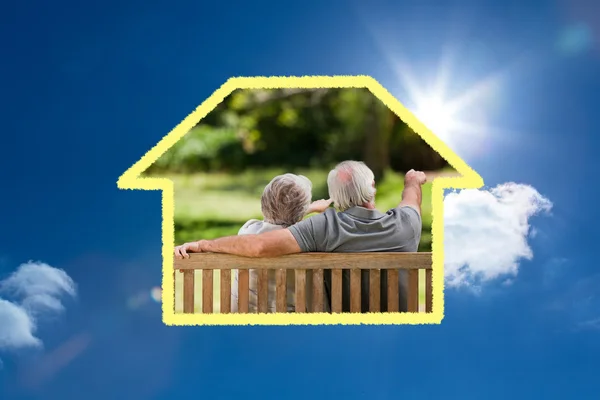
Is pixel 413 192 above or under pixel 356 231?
above

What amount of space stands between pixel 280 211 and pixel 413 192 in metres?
0.61

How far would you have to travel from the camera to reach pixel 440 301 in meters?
3.36

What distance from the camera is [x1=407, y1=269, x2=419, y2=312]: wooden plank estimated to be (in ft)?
10.6

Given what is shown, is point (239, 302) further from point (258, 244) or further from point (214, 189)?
point (214, 189)

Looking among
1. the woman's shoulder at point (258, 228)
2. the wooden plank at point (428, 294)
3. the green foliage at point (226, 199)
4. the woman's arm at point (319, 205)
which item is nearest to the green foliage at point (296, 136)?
the green foliage at point (226, 199)

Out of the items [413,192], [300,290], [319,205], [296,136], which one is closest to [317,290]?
[300,290]

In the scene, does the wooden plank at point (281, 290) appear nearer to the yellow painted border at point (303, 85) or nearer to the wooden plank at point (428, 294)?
the yellow painted border at point (303, 85)

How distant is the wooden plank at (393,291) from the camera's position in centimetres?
322

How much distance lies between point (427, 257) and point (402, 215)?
0.21 metres

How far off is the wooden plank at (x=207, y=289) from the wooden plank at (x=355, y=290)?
0.61 m

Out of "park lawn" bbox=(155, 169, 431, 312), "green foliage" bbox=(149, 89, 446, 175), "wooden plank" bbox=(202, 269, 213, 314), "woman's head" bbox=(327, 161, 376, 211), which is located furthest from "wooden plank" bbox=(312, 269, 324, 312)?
"green foliage" bbox=(149, 89, 446, 175)

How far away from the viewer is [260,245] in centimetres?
320

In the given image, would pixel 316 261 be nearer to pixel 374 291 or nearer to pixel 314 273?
pixel 314 273

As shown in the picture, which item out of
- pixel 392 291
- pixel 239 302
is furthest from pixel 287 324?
pixel 392 291
